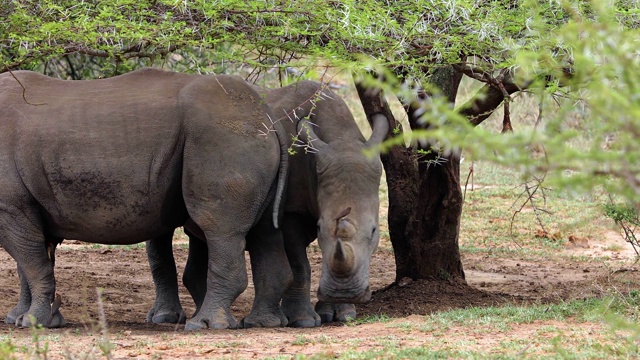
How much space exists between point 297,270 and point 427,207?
1668 mm

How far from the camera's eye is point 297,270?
362 inches

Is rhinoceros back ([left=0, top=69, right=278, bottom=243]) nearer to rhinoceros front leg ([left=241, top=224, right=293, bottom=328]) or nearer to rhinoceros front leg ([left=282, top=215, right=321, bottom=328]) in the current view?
rhinoceros front leg ([left=241, top=224, right=293, bottom=328])

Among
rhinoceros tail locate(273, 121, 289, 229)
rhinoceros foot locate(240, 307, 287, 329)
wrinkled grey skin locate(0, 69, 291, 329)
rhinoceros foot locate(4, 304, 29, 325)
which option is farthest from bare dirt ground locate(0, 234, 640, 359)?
rhinoceros tail locate(273, 121, 289, 229)

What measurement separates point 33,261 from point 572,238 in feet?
25.9

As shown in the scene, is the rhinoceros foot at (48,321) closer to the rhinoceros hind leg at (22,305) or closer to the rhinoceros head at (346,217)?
the rhinoceros hind leg at (22,305)

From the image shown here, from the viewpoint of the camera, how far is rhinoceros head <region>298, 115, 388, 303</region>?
8102 millimetres

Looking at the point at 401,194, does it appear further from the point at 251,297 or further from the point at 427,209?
the point at 251,297

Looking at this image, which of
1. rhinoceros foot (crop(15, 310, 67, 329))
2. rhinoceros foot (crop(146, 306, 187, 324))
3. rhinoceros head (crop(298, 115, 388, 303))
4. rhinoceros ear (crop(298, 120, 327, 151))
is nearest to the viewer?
rhinoceros head (crop(298, 115, 388, 303))

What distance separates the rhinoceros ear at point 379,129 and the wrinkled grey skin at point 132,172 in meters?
0.79

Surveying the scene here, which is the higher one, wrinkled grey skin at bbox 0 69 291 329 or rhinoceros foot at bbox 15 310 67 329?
wrinkled grey skin at bbox 0 69 291 329

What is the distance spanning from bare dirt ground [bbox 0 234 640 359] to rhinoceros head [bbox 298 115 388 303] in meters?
0.36

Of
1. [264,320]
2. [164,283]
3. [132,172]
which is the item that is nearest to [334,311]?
[264,320]

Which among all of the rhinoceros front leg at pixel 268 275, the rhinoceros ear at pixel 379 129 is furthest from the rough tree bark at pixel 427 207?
the rhinoceros front leg at pixel 268 275

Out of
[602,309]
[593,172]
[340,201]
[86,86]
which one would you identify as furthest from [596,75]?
[86,86]
